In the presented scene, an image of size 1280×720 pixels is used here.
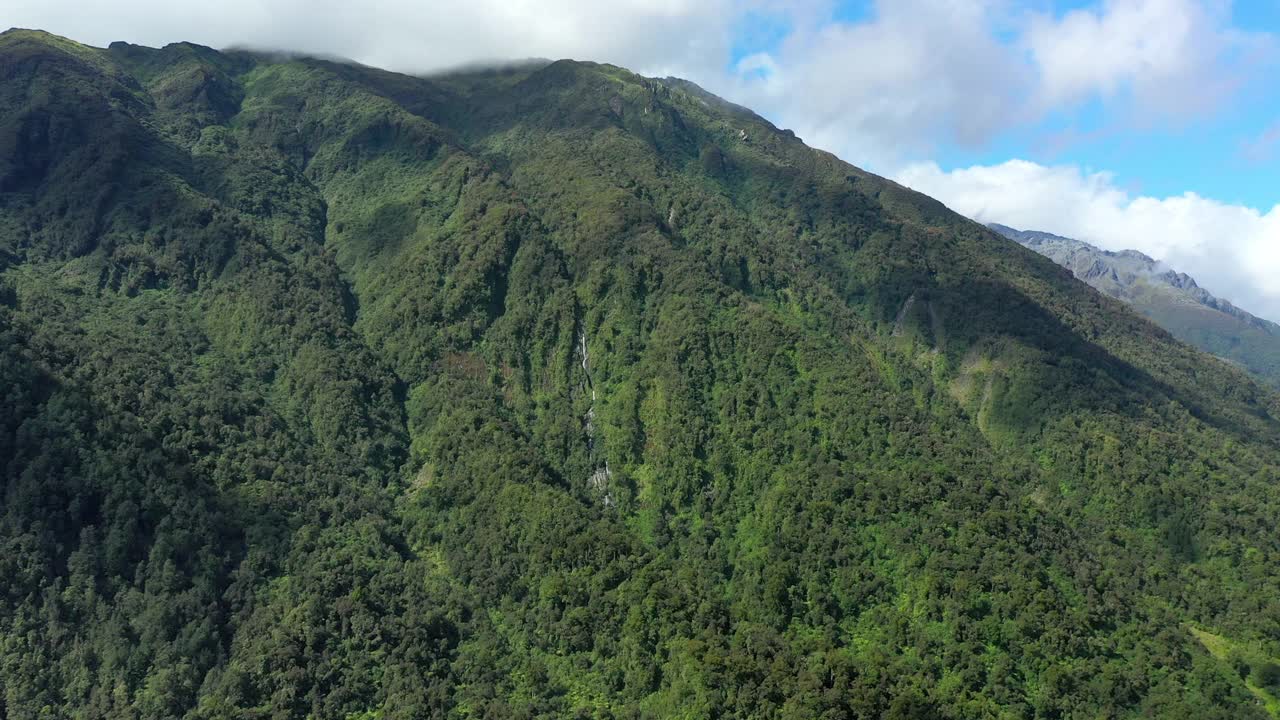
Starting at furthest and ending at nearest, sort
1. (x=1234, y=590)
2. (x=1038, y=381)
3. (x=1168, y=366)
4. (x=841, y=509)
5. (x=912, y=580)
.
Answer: (x=1168, y=366) < (x=1038, y=381) < (x=1234, y=590) < (x=841, y=509) < (x=912, y=580)

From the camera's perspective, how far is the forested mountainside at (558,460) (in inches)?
3649

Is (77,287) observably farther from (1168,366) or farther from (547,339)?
(1168,366)

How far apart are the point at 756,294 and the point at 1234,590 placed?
89.0m

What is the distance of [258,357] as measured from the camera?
461ft

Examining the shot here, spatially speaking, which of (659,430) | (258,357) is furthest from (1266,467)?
(258,357)

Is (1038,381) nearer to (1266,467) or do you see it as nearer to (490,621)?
(1266,467)

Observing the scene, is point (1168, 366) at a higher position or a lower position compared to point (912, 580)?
higher

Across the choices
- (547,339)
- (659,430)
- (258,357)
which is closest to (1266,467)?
(659,430)

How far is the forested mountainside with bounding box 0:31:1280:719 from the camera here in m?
92.7

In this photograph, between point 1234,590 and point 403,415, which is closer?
point 1234,590

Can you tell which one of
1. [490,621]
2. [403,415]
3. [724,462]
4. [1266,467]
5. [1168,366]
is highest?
[1168,366]

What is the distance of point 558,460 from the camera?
437 feet

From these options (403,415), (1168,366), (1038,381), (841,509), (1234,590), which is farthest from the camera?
(1168,366)

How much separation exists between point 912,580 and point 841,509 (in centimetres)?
1323
